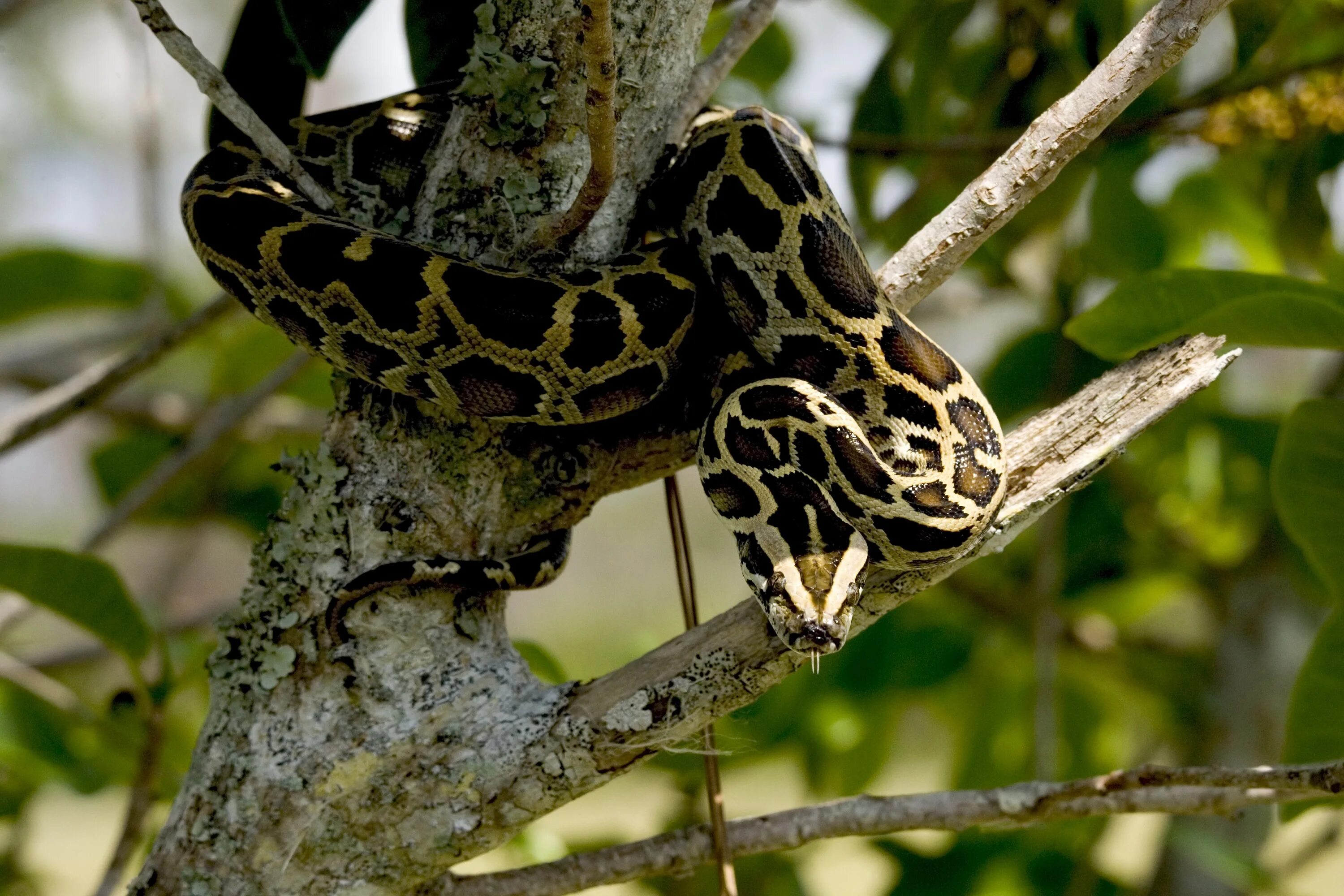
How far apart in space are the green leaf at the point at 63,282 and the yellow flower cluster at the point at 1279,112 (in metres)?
4.24

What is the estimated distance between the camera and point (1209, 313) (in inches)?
99.6

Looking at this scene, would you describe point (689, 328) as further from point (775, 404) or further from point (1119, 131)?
point (1119, 131)

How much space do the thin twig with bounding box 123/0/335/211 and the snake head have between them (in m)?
1.53

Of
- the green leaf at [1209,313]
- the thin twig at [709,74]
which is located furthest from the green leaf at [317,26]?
the green leaf at [1209,313]

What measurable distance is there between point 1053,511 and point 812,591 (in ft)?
7.74

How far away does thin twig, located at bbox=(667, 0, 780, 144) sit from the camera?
2719mm

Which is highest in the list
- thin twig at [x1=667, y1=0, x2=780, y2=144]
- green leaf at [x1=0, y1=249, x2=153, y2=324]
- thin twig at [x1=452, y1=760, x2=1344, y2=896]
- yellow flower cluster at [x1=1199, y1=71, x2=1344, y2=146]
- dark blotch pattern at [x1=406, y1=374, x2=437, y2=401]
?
green leaf at [x1=0, y1=249, x2=153, y2=324]

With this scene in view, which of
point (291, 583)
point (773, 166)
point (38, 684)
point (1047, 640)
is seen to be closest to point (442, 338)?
point (291, 583)

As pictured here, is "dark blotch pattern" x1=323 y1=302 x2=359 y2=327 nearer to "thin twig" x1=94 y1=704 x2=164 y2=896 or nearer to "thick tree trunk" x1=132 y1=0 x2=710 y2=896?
"thick tree trunk" x1=132 y1=0 x2=710 y2=896

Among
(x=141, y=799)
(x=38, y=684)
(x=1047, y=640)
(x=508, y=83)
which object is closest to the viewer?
(x=508, y=83)

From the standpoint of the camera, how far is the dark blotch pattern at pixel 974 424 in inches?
→ 109

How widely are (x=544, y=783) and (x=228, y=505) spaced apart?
10.9 feet

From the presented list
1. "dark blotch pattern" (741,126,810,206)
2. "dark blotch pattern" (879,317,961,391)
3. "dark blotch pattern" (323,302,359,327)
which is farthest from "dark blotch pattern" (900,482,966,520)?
"dark blotch pattern" (323,302,359,327)

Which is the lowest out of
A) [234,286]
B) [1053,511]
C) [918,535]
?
[918,535]
